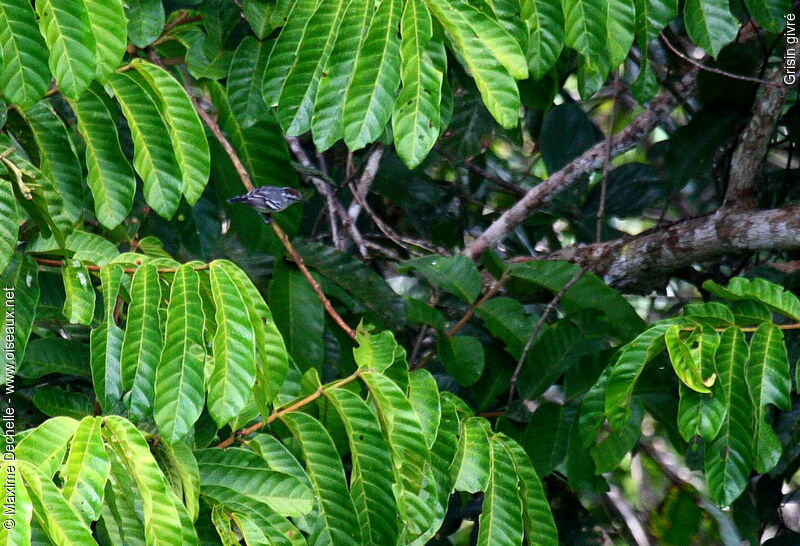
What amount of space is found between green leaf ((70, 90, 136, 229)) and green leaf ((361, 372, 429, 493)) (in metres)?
0.47

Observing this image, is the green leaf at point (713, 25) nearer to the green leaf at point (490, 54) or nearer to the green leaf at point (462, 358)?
the green leaf at point (490, 54)

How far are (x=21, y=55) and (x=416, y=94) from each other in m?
0.49

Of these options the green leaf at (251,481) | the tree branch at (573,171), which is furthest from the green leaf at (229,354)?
the tree branch at (573,171)

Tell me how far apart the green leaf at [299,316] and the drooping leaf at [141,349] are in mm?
602

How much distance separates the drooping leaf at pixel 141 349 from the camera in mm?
1270

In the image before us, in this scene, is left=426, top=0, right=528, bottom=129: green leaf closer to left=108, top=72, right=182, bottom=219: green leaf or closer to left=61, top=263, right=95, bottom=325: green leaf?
left=108, top=72, right=182, bottom=219: green leaf

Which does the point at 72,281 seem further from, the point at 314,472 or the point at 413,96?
the point at 413,96

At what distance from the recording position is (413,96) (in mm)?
1318

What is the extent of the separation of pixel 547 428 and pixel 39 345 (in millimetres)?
950

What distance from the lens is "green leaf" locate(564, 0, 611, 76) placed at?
1.49 meters

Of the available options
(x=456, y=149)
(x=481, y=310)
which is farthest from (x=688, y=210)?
(x=481, y=310)

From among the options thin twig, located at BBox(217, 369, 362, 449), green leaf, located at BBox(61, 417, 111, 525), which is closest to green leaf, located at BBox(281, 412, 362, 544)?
thin twig, located at BBox(217, 369, 362, 449)

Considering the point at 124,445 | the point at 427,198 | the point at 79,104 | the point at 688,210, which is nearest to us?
the point at 124,445

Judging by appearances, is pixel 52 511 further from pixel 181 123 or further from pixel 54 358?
pixel 54 358
